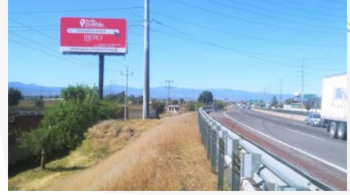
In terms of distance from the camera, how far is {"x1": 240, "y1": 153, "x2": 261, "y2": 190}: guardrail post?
504 cm

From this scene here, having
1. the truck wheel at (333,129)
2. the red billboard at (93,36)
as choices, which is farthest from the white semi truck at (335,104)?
the red billboard at (93,36)

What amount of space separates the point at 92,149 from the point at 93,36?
1489 centimetres

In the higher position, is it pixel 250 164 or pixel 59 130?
pixel 250 164

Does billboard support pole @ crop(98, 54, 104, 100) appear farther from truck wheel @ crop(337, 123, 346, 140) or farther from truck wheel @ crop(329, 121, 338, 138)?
truck wheel @ crop(337, 123, 346, 140)

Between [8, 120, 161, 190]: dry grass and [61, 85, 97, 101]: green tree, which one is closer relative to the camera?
[8, 120, 161, 190]: dry grass

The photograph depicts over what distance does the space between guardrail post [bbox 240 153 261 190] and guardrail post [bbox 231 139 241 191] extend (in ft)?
2.55

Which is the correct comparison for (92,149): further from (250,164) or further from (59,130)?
(250,164)

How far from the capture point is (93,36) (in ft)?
159

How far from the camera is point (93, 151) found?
118 feet

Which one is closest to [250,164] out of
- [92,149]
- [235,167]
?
[235,167]

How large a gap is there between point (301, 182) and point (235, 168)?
7.76ft

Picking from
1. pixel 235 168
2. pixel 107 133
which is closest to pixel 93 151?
pixel 107 133

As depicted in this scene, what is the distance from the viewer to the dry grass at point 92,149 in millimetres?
31794

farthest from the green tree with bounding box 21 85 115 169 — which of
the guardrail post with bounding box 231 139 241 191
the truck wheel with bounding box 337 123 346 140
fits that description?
the guardrail post with bounding box 231 139 241 191
